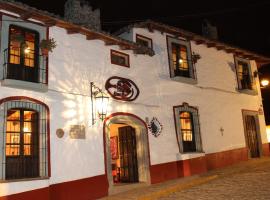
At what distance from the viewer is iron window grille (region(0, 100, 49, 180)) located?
29.1 ft

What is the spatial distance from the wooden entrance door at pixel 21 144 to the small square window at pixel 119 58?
387 cm

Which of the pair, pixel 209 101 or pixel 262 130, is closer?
pixel 209 101

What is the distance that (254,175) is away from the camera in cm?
1184

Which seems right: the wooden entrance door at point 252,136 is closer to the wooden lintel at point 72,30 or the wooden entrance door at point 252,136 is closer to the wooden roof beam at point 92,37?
the wooden roof beam at point 92,37

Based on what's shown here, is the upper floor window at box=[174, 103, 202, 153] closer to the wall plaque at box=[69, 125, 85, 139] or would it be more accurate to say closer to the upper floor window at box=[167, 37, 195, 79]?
the upper floor window at box=[167, 37, 195, 79]

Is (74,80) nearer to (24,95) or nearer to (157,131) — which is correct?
(24,95)

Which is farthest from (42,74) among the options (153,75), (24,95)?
(153,75)

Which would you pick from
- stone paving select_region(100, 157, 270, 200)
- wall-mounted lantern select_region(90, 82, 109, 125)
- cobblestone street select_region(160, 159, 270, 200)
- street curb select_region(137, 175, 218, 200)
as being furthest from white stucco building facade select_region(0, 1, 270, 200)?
cobblestone street select_region(160, 159, 270, 200)

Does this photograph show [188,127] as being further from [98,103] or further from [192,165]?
[98,103]

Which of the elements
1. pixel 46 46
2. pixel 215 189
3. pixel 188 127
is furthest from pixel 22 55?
pixel 188 127

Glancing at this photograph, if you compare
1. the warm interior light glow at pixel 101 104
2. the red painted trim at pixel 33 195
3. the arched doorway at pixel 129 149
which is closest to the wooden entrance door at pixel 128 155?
the arched doorway at pixel 129 149

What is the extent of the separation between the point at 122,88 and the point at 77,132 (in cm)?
264

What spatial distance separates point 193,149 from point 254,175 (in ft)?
10.1

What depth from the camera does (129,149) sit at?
13.1m
